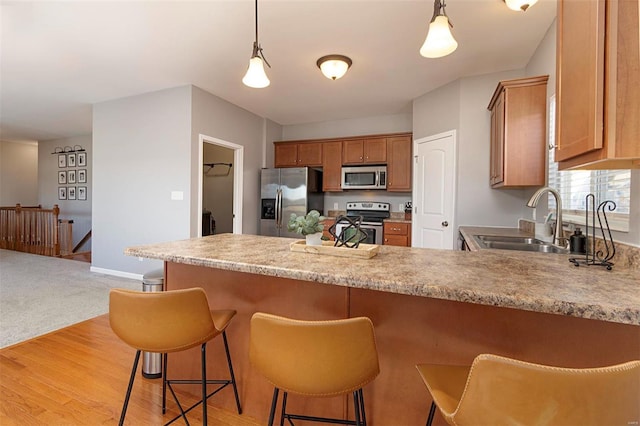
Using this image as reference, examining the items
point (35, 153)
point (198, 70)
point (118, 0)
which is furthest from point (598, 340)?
point (35, 153)

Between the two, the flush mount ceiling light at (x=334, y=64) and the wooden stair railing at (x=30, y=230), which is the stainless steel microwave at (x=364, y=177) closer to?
the flush mount ceiling light at (x=334, y=64)

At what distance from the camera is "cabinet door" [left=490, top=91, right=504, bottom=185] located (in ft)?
8.74

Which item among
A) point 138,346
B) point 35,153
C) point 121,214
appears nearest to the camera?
point 138,346

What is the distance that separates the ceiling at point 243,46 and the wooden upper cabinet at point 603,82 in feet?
4.69

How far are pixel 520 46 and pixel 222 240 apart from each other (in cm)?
319

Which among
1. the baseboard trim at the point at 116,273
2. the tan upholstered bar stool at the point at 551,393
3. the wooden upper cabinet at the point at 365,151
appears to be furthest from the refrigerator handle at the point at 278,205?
the tan upholstered bar stool at the point at 551,393

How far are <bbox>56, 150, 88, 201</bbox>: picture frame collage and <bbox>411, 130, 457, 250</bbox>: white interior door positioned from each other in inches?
Answer: 293

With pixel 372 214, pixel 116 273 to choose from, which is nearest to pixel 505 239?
pixel 372 214

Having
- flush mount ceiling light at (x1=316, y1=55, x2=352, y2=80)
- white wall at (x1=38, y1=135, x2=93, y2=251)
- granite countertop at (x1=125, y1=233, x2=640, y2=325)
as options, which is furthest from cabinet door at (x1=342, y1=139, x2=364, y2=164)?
white wall at (x1=38, y1=135, x2=93, y2=251)

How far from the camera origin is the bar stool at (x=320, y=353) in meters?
0.93

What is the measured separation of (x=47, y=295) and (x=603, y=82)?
522cm

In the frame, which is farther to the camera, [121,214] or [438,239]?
[121,214]

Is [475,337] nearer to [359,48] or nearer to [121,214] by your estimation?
[359,48]

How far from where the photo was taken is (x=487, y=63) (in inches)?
122
